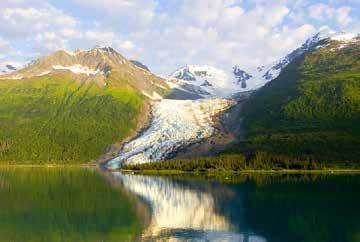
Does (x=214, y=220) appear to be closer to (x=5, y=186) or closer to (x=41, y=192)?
(x=41, y=192)

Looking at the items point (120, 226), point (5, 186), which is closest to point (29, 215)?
point (120, 226)

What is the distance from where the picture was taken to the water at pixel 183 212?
71375mm

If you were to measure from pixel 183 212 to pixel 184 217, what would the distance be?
6318 millimetres

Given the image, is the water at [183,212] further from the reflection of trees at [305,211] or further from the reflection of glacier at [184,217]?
the reflection of trees at [305,211]

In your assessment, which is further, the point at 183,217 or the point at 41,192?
the point at 41,192

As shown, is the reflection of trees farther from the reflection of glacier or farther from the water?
the reflection of glacier

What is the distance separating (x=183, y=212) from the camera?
313ft

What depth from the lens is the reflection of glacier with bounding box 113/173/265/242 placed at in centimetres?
7052

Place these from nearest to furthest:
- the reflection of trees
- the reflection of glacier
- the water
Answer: the reflection of glacier, the water, the reflection of trees

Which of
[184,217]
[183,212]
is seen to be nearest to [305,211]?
[184,217]

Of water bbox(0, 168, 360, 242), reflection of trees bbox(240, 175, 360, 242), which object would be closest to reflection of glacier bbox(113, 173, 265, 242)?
water bbox(0, 168, 360, 242)

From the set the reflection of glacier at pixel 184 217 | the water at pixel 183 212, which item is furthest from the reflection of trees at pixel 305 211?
the reflection of glacier at pixel 184 217

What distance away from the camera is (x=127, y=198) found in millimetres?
116250

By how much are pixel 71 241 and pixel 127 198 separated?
160ft
